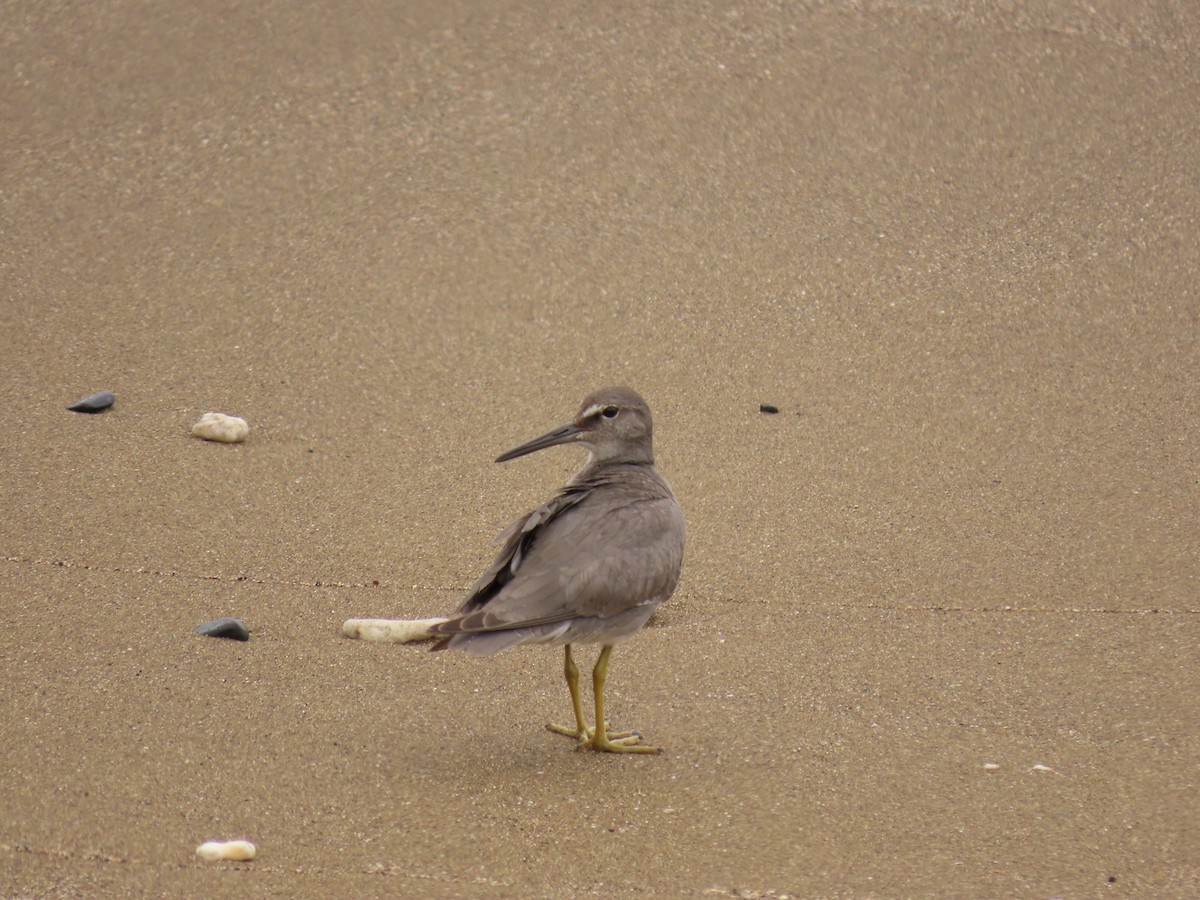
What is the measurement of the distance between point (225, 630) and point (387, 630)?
55 centimetres

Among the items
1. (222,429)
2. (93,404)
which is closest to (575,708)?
(222,429)

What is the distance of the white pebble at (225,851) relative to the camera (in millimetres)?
3665

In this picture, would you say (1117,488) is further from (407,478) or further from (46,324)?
(46,324)

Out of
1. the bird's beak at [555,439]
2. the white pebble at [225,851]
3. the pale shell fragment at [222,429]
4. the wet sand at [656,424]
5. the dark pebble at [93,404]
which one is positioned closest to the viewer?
the white pebble at [225,851]

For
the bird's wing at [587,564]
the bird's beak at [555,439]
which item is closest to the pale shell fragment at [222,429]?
the bird's beak at [555,439]

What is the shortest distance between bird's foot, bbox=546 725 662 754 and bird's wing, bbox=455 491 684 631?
38cm

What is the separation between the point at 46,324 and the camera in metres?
7.40

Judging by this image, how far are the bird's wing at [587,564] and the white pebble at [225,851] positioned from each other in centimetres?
84

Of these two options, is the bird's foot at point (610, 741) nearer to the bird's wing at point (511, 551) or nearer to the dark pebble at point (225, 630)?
the bird's wing at point (511, 551)

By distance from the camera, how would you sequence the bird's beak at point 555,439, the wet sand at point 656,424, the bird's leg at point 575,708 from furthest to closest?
the bird's beak at point 555,439, the bird's leg at point 575,708, the wet sand at point 656,424

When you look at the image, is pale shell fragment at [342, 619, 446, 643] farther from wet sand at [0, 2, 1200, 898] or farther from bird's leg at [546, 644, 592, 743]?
bird's leg at [546, 644, 592, 743]

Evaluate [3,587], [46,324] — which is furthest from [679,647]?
[46,324]

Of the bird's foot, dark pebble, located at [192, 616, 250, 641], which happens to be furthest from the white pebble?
dark pebble, located at [192, 616, 250, 641]

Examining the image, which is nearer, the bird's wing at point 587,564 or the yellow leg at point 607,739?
the bird's wing at point 587,564
